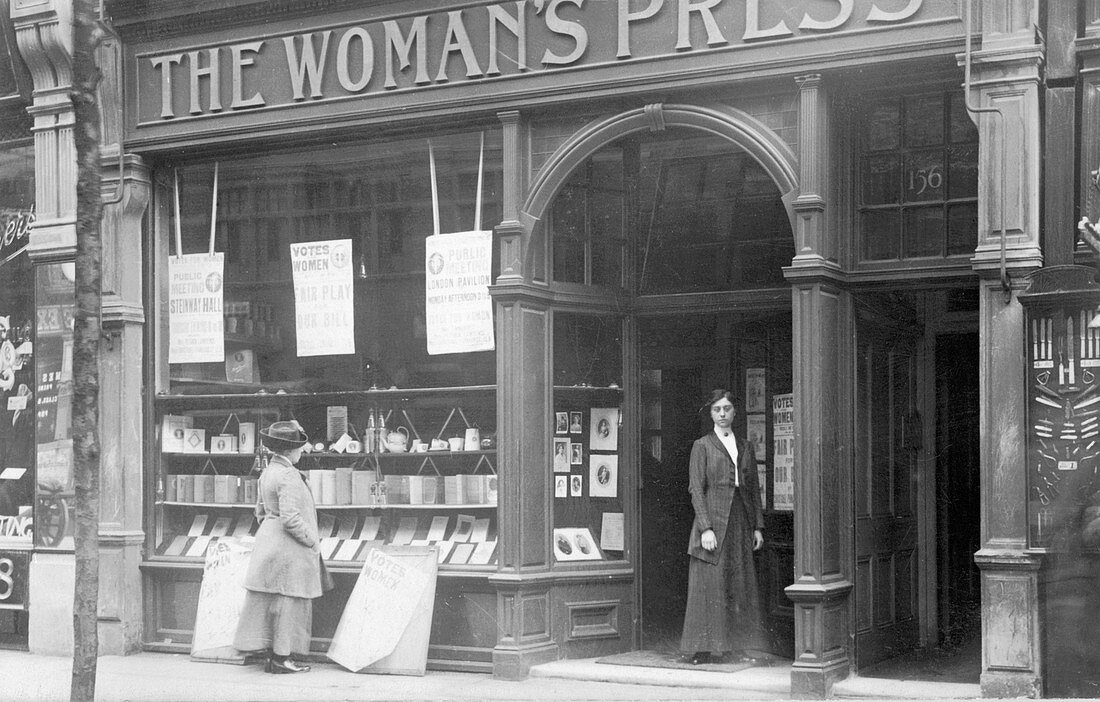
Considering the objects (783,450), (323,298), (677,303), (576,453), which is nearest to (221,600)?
(323,298)

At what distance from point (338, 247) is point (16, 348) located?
3.12 m

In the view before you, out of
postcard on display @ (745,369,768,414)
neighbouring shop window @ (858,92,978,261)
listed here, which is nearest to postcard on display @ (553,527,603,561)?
postcard on display @ (745,369,768,414)

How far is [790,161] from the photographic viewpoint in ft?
29.2

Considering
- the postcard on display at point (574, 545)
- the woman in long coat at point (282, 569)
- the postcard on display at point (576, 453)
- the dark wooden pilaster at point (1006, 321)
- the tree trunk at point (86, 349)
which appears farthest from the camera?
the postcard on display at point (576, 453)

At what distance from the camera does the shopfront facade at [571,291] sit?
880 centimetres

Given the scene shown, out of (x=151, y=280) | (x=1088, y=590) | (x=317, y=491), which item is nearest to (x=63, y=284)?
(x=151, y=280)

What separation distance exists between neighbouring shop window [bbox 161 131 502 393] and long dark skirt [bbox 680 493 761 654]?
2.11m

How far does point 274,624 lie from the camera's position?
32.2 ft

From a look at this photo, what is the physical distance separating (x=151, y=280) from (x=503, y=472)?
361cm

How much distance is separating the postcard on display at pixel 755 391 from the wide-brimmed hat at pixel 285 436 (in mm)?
3360

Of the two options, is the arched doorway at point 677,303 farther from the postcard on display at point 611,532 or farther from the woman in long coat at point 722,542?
the woman in long coat at point 722,542

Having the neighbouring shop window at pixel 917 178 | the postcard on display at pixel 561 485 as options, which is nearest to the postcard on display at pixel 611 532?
the postcard on display at pixel 561 485

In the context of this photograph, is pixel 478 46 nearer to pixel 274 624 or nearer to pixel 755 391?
pixel 755 391

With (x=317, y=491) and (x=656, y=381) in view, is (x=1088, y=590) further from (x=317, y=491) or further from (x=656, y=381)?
(x=317, y=491)
